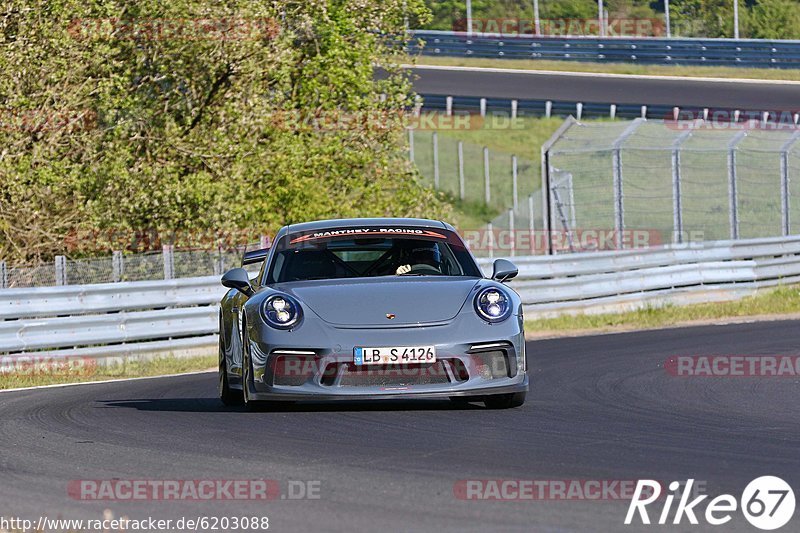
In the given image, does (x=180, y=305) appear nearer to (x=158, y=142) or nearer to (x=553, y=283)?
(x=158, y=142)

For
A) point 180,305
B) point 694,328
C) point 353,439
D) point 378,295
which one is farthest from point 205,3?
point 353,439

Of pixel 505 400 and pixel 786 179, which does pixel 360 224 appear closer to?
pixel 505 400

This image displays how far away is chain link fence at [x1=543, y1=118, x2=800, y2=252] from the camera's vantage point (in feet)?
80.4

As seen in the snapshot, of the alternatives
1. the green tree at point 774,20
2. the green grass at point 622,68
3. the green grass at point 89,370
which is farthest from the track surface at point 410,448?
the green tree at point 774,20

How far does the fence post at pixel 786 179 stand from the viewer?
24516 mm

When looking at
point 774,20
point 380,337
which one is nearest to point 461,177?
point 774,20

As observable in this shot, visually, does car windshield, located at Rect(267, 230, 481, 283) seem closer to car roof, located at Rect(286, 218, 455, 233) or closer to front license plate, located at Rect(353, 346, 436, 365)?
car roof, located at Rect(286, 218, 455, 233)

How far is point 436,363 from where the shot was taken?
29.4 ft

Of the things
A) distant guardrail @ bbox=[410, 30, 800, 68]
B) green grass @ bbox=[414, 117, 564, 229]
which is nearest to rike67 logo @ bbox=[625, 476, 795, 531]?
green grass @ bbox=[414, 117, 564, 229]

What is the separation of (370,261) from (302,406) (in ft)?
3.75

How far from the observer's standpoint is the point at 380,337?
892cm

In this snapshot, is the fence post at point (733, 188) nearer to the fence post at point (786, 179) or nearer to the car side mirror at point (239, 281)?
the fence post at point (786, 179)

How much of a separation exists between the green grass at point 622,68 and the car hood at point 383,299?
34934mm

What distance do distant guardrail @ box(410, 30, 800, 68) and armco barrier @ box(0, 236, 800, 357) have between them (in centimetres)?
1929
